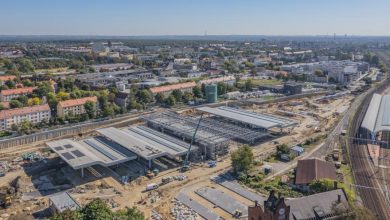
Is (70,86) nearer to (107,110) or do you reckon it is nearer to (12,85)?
(12,85)

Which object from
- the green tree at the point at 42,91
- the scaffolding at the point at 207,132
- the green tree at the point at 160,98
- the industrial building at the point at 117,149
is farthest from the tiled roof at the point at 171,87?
the industrial building at the point at 117,149

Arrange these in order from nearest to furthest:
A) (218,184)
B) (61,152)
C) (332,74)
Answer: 1. (218,184)
2. (61,152)
3. (332,74)

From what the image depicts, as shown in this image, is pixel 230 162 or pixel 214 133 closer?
pixel 230 162

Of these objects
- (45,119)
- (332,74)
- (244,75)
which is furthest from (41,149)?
(332,74)

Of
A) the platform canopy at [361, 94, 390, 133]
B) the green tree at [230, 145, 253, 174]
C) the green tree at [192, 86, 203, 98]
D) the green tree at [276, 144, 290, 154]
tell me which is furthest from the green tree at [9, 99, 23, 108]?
the platform canopy at [361, 94, 390, 133]

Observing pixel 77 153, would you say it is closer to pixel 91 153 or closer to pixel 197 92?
pixel 91 153

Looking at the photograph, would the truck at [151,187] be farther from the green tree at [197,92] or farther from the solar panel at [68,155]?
the green tree at [197,92]

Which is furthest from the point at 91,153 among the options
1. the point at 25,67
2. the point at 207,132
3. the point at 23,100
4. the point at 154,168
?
the point at 25,67
